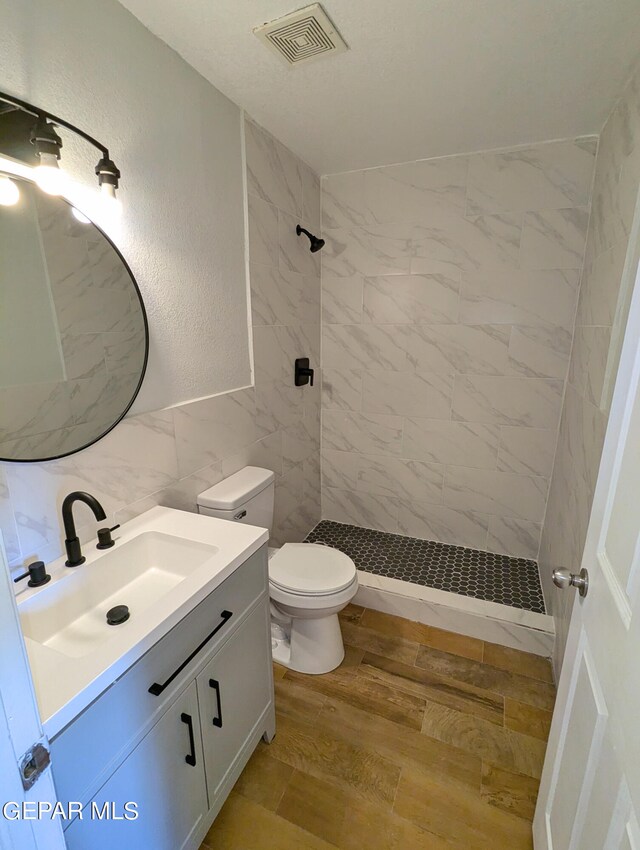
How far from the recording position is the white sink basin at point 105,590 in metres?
1.04

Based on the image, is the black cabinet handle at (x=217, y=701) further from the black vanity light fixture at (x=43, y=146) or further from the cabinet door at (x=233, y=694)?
Answer: the black vanity light fixture at (x=43, y=146)

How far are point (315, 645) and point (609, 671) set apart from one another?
132 cm

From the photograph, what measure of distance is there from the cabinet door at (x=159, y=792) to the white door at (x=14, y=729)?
308 mm

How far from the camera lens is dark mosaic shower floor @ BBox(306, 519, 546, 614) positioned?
219 centimetres

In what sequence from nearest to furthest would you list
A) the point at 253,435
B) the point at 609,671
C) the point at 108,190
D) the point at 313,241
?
the point at 609,671, the point at 108,190, the point at 253,435, the point at 313,241

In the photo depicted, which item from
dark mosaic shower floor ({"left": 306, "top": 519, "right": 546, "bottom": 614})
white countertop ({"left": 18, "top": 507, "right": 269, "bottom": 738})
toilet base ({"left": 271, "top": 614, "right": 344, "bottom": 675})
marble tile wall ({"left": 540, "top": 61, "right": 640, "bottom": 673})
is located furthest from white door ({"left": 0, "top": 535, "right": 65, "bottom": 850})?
dark mosaic shower floor ({"left": 306, "top": 519, "right": 546, "bottom": 614})

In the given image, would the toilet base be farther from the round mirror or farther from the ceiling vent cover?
the ceiling vent cover

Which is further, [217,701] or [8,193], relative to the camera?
[217,701]

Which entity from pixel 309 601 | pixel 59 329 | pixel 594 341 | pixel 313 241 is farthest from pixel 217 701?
pixel 313 241

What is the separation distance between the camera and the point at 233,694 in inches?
48.8

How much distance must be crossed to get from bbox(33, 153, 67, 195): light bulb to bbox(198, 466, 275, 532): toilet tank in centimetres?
113

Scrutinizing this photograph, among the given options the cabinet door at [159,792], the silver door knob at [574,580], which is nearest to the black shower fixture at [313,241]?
the silver door knob at [574,580]

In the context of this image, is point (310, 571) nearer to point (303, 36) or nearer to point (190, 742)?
point (190, 742)

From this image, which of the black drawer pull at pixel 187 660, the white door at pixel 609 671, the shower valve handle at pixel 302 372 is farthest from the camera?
the shower valve handle at pixel 302 372
